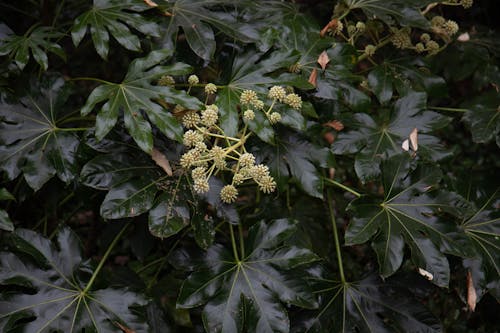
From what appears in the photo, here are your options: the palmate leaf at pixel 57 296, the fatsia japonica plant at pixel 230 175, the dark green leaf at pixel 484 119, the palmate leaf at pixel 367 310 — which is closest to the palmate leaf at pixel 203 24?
the fatsia japonica plant at pixel 230 175

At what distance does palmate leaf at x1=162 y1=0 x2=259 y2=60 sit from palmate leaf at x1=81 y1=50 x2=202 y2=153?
0.14 m

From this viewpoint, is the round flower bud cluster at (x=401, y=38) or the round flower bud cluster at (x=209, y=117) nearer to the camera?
the round flower bud cluster at (x=209, y=117)

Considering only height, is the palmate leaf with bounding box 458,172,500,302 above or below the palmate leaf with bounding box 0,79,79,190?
below

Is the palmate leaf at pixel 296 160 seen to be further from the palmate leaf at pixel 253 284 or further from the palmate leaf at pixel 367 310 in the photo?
the palmate leaf at pixel 367 310

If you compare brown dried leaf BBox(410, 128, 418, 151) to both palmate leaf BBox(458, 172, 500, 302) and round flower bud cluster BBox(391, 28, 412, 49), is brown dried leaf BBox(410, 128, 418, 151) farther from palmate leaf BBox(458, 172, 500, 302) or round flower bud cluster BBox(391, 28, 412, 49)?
round flower bud cluster BBox(391, 28, 412, 49)

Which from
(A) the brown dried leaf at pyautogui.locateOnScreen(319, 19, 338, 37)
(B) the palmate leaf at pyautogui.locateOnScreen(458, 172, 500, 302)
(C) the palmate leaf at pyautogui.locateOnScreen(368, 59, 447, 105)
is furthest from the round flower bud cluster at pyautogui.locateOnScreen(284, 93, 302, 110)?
(B) the palmate leaf at pyautogui.locateOnScreen(458, 172, 500, 302)

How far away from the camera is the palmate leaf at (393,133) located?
5.81ft

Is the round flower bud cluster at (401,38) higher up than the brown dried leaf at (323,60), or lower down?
lower down

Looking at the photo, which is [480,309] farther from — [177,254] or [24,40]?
[24,40]

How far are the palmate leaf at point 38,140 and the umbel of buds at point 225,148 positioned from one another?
43 centimetres

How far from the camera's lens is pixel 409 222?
1.56m

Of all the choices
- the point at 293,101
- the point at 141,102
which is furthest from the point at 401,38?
the point at 141,102

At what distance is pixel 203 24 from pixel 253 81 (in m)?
0.27

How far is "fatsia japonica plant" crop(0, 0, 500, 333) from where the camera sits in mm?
1459
